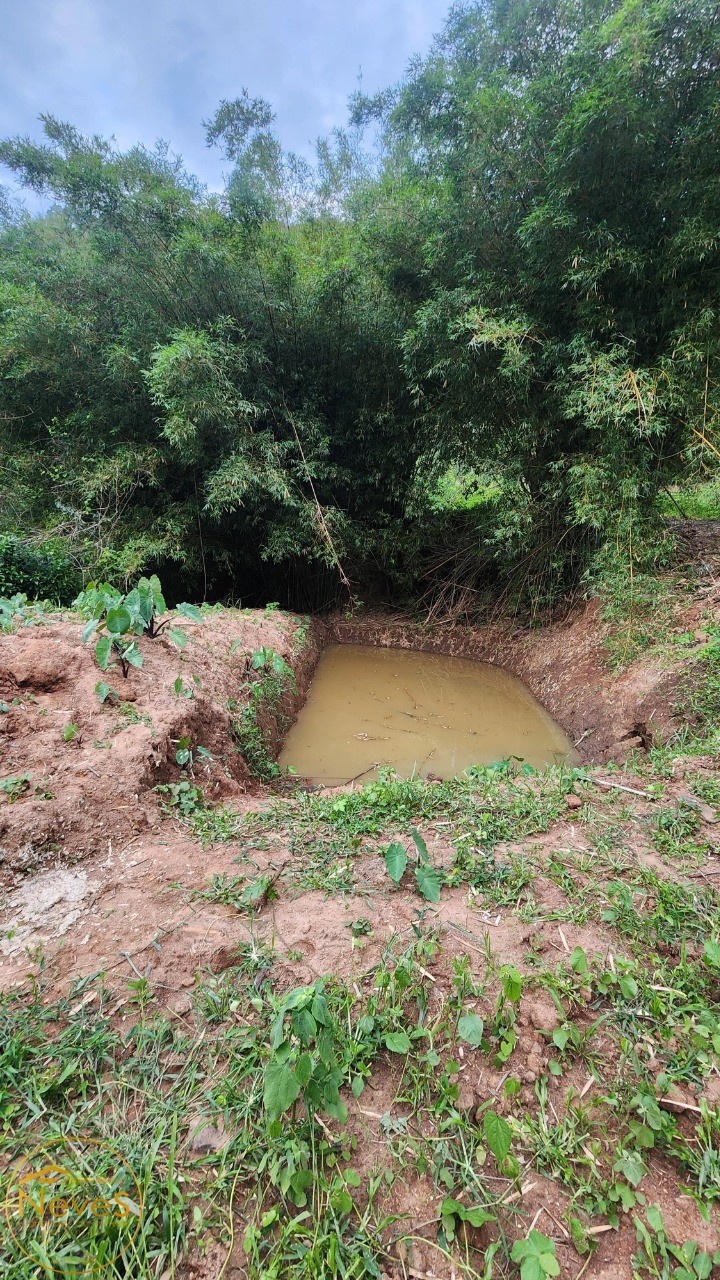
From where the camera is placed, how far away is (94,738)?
7.68 ft

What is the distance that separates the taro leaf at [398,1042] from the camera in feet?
3.64

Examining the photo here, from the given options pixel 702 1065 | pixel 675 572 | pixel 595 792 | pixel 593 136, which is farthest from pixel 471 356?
pixel 702 1065

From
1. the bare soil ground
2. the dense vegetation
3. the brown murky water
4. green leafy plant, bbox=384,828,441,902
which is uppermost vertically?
the dense vegetation

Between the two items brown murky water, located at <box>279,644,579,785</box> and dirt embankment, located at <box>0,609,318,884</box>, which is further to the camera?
brown murky water, located at <box>279,644,579,785</box>

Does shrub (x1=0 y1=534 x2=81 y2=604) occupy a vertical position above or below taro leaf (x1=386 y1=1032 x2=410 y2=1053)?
above

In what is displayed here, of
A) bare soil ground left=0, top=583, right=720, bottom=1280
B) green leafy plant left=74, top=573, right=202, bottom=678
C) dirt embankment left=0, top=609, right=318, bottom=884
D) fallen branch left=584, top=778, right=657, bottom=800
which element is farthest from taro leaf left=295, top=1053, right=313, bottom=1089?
green leafy plant left=74, top=573, right=202, bottom=678

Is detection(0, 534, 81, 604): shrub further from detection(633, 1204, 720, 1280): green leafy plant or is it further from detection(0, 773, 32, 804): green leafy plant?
detection(633, 1204, 720, 1280): green leafy plant

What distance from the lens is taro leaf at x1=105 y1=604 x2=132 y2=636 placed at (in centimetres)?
254

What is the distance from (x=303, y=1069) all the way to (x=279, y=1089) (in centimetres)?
6

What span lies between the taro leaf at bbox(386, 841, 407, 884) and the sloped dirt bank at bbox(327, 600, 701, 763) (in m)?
2.22

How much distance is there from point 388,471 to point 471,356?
2035mm

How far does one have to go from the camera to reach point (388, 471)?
6.61m

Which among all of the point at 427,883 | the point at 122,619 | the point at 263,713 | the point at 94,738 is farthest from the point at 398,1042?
the point at 263,713

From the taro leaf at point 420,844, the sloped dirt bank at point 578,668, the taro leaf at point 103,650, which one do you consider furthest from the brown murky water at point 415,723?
the taro leaf at point 420,844
